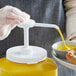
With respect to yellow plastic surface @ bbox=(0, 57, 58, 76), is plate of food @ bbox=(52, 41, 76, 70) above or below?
above

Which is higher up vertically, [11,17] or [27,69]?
[11,17]

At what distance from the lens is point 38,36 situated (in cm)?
78

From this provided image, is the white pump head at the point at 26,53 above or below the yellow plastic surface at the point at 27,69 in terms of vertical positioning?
above

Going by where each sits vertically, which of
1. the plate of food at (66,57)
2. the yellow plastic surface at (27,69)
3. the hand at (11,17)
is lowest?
the yellow plastic surface at (27,69)

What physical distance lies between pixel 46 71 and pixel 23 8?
224 millimetres

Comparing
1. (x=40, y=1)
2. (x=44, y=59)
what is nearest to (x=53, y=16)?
(x=40, y=1)

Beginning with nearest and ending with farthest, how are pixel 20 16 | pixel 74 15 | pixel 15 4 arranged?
pixel 20 16 < pixel 15 4 < pixel 74 15

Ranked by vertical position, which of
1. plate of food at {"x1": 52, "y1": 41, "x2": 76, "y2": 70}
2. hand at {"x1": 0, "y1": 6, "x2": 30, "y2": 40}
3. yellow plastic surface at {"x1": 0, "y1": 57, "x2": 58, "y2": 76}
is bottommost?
yellow plastic surface at {"x1": 0, "y1": 57, "x2": 58, "y2": 76}

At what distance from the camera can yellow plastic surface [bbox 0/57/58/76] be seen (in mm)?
595

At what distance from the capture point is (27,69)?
60cm

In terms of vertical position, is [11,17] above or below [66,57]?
above

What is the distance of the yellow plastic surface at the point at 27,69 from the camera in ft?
1.95

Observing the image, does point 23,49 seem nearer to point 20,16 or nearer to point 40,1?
point 20,16

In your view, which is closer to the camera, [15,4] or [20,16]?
[20,16]
